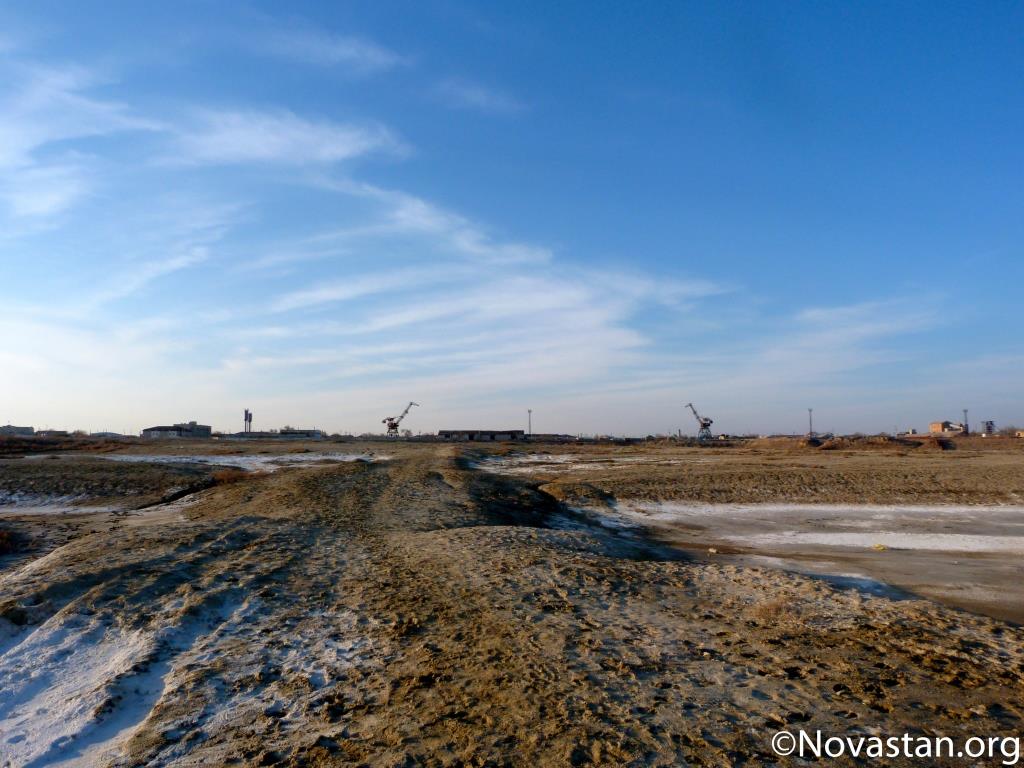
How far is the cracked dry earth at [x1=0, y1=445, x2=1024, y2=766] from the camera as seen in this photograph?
21.0 feet

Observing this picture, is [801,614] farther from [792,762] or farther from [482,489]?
[482,489]

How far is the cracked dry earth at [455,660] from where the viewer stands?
6387 millimetres

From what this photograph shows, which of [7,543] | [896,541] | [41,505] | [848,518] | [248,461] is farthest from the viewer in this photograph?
[248,461]

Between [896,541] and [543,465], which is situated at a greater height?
[543,465]

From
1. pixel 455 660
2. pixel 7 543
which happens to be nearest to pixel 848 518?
pixel 455 660

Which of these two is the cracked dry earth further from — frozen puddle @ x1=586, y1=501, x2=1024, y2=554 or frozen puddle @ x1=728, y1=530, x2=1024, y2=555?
frozen puddle @ x1=586, y1=501, x2=1024, y2=554

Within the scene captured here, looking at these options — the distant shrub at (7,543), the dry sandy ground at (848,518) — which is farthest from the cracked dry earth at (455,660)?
the dry sandy ground at (848,518)

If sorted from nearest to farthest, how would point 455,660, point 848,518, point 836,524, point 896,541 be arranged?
point 455,660
point 896,541
point 836,524
point 848,518

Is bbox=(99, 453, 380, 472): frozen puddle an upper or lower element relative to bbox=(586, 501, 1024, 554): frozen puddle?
upper

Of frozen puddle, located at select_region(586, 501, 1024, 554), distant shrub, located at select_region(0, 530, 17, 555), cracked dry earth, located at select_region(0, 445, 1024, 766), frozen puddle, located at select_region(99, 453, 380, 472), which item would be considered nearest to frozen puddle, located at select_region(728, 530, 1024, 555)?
frozen puddle, located at select_region(586, 501, 1024, 554)

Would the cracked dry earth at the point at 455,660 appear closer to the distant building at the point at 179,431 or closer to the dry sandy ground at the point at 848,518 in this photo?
the dry sandy ground at the point at 848,518

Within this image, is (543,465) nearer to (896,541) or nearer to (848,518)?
(848,518)

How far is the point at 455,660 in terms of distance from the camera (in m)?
8.40

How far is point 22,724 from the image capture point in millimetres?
7020
